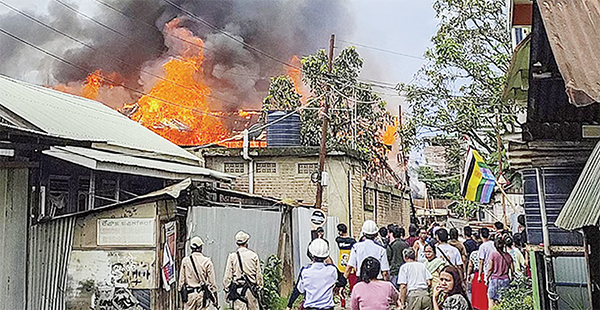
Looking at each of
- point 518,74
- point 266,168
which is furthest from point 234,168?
point 518,74

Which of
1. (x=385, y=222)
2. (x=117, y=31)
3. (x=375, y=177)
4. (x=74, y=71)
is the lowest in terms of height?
(x=385, y=222)

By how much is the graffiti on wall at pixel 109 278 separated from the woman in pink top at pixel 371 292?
122 inches

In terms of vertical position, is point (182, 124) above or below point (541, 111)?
above

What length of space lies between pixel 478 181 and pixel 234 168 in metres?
Answer: 8.38

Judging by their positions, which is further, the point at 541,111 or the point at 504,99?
the point at 504,99

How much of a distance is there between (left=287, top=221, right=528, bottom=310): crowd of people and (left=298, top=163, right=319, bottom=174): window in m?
6.21

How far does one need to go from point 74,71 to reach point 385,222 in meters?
26.2

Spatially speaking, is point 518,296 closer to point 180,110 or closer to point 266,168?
point 266,168

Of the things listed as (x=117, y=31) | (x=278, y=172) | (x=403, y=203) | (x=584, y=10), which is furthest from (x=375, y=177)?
(x=117, y=31)

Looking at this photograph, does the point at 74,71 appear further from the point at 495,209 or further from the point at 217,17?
the point at 495,209

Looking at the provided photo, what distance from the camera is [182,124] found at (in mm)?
29672

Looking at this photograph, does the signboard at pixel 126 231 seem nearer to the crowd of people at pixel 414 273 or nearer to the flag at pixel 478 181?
the crowd of people at pixel 414 273

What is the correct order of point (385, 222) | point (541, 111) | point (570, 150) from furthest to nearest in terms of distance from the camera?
point (385, 222) < point (570, 150) < point (541, 111)

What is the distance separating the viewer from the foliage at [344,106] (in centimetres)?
2648
